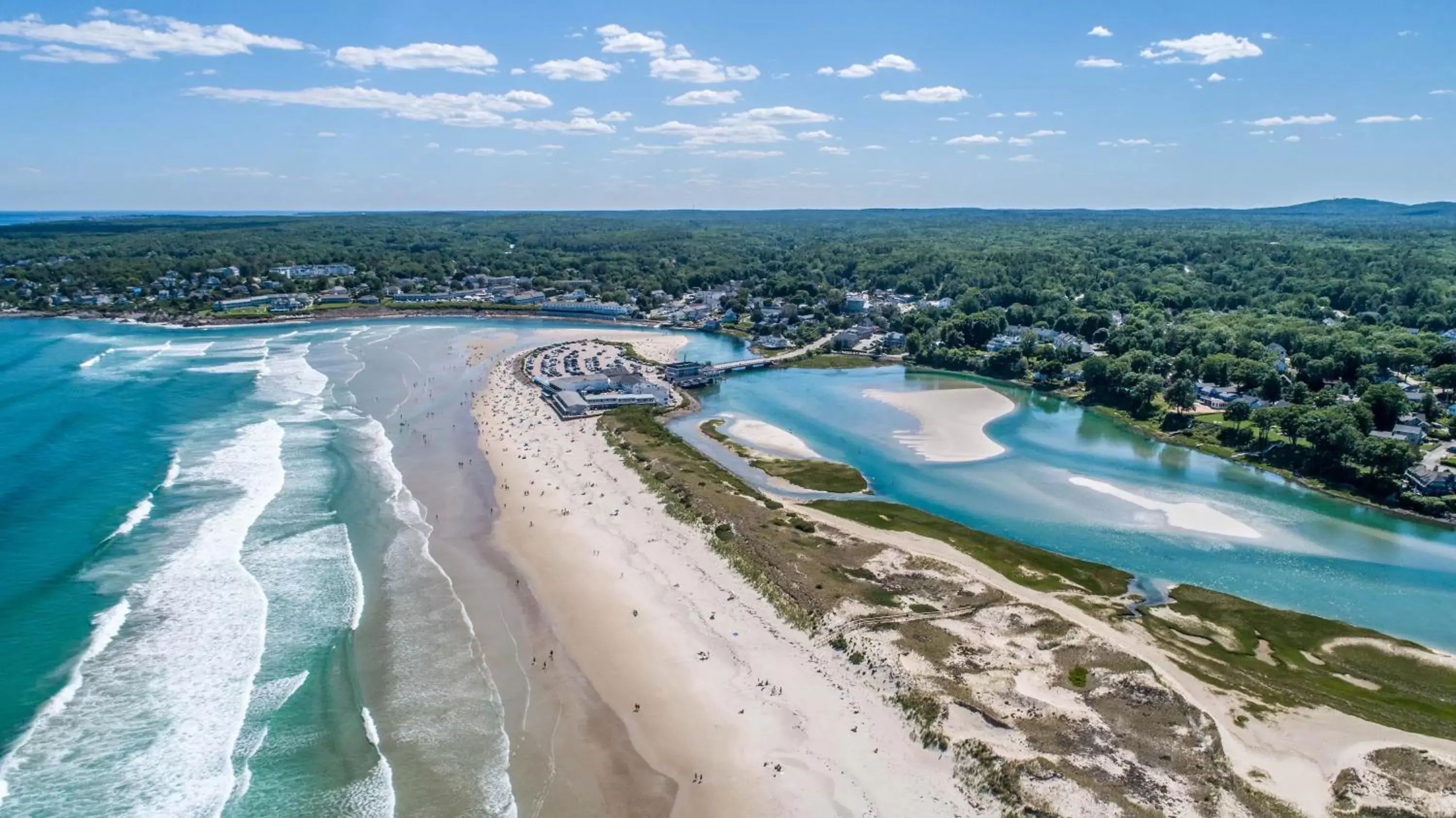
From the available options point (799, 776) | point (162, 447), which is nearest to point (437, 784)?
point (799, 776)

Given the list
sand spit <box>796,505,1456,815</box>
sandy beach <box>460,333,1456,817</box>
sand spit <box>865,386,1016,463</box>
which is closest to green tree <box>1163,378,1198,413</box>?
sand spit <box>865,386,1016,463</box>

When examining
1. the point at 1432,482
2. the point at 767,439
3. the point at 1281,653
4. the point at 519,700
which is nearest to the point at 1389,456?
the point at 1432,482

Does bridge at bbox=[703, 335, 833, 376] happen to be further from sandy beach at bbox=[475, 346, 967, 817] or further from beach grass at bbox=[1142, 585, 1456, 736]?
beach grass at bbox=[1142, 585, 1456, 736]

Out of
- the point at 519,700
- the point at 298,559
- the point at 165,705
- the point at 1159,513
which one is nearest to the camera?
the point at 165,705

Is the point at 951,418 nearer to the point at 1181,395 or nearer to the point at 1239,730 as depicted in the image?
the point at 1181,395

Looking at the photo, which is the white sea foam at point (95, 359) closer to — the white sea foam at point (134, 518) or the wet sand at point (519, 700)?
the white sea foam at point (134, 518)

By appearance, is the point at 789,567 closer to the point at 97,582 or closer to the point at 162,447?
the point at 97,582
